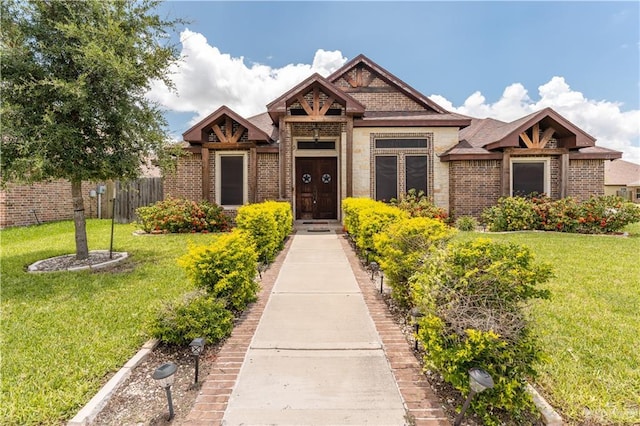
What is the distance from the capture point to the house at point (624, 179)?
3388 centimetres

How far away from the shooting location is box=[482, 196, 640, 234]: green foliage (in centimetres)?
1041

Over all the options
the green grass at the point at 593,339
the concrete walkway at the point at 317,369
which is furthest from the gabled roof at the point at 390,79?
the concrete walkway at the point at 317,369

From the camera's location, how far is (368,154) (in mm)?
12477

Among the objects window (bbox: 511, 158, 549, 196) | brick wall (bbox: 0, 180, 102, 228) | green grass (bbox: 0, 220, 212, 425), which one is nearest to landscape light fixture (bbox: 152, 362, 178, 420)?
green grass (bbox: 0, 220, 212, 425)

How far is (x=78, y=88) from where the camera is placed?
19.5ft

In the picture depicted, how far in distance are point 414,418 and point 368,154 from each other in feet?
35.6

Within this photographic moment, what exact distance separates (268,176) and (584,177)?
12164 millimetres

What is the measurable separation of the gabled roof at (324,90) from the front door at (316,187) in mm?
2606

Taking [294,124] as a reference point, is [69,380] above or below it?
below

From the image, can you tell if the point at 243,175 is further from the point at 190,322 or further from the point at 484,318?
the point at 484,318

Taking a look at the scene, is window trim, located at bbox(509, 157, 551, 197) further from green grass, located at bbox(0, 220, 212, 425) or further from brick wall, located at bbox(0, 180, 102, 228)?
brick wall, located at bbox(0, 180, 102, 228)

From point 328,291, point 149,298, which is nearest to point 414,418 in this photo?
point 328,291

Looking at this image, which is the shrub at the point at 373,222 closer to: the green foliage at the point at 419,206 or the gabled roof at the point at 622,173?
the green foliage at the point at 419,206

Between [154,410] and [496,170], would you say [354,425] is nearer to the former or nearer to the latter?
[154,410]
